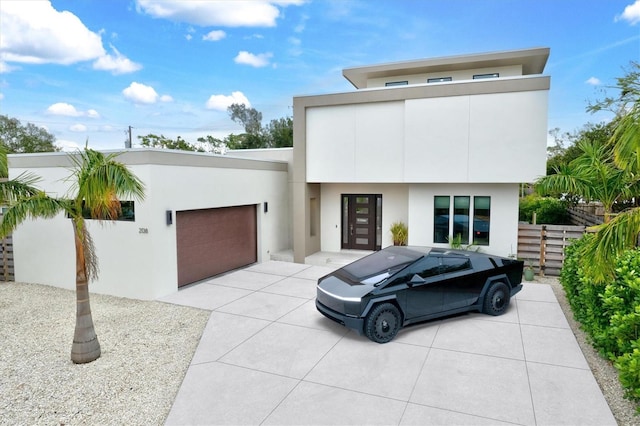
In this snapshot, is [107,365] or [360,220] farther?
[360,220]

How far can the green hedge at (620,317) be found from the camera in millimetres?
4301

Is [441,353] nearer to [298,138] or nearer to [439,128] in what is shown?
[439,128]

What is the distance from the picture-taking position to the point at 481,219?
Result: 11.9 m

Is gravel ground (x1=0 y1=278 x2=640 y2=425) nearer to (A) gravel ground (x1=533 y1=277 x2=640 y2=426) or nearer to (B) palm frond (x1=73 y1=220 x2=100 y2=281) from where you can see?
(A) gravel ground (x1=533 y1=277 x2=640 y2=426)

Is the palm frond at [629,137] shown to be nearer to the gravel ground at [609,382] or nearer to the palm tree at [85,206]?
the gravel ground at [609,382]

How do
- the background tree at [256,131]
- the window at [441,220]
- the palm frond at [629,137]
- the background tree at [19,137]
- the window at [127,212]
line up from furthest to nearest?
the background tree at [256,131], the background tree at [19,137], the window at [441,220], the window at [127,212], the palm frond at [629,137]

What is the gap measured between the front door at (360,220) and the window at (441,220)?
2298 mm

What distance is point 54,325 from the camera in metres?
7.60

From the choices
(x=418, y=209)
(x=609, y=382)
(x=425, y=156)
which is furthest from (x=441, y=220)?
(x=609, y=382)

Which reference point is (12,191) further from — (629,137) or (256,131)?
(256,131)

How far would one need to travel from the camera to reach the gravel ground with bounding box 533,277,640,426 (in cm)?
447

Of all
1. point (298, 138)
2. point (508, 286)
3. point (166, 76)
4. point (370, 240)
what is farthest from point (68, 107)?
point (508, 286)

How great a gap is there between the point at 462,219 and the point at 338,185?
4.57 metres

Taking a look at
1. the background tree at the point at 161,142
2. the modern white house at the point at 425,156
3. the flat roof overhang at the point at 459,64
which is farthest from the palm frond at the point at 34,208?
the background tree at the point at 161,142
